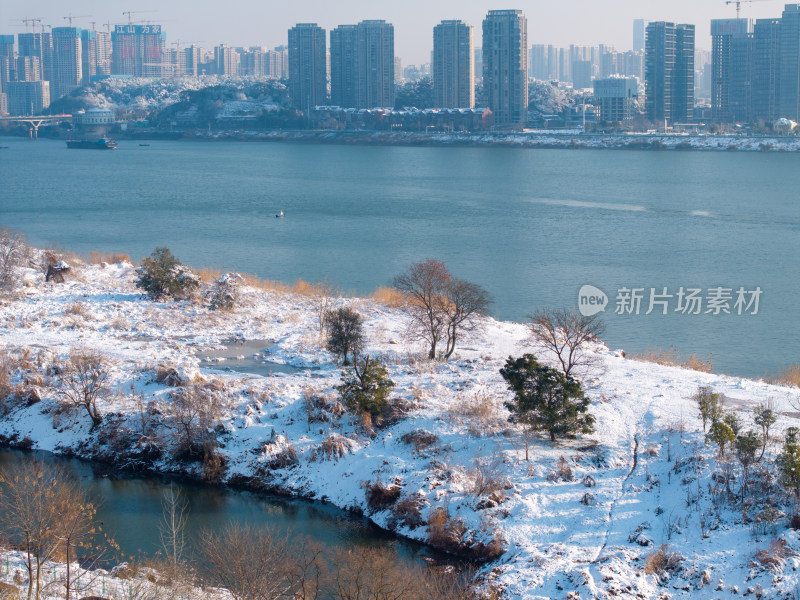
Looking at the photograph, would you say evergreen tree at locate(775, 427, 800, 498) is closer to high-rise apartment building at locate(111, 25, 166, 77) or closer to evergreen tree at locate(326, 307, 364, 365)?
evergreen tree at locate(326, 307, 364, 365)

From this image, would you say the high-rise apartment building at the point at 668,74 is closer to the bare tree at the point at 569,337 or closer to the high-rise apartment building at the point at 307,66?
the high-rise apartment building at the point at 307,66

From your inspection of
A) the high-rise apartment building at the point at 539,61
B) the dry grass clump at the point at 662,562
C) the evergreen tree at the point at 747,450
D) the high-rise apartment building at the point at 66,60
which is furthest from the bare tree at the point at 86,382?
the high-rise apartment building at the point at 539,61

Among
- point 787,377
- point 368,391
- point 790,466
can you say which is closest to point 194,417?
point 368,391

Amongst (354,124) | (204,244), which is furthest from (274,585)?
(354,124)

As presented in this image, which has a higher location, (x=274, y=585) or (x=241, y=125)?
(x=241, y=125)

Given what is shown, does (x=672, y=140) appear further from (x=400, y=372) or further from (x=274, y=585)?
(x=274, y=585)

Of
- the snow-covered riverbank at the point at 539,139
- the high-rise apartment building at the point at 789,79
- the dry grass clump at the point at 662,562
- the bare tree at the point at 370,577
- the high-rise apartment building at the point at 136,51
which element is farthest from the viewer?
the high-rise apartment building at the point at 136,51

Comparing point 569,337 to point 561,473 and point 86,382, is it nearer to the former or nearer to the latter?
point 561,473
